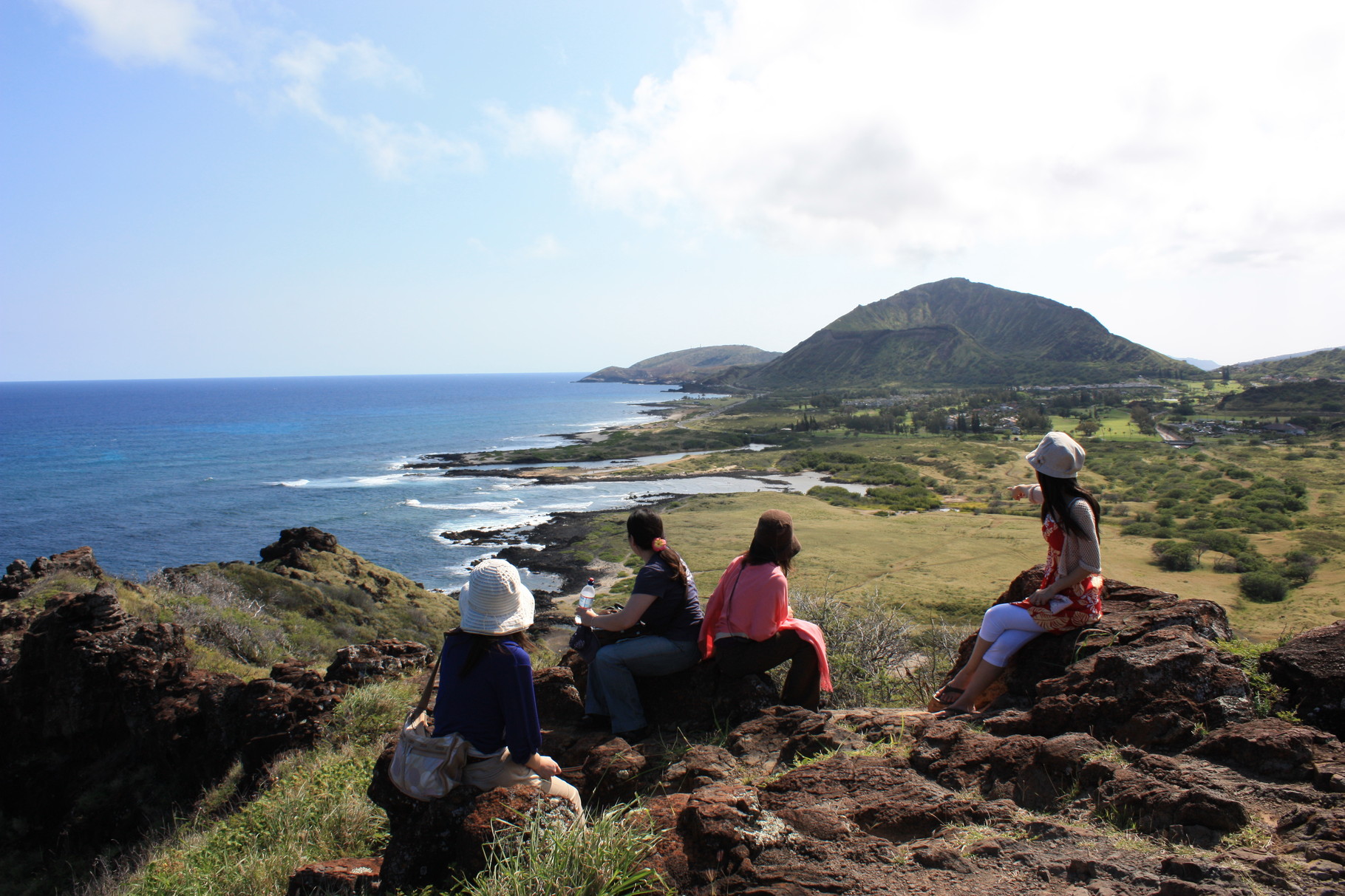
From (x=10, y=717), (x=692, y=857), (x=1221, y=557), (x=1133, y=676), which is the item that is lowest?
(x=1221, y=557)

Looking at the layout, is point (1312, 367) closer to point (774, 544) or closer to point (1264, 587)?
point (1264, 587)

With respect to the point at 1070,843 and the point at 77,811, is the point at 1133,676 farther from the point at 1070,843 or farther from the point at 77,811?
the point at 77,811

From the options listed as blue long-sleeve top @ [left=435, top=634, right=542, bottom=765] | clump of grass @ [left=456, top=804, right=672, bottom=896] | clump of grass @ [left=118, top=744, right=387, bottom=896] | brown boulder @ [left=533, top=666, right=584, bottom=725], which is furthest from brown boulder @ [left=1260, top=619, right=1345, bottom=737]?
clump of grass @ [left=118, top=744, right=387, bottom=896]

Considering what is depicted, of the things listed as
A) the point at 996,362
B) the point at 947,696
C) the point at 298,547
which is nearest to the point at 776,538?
the point at 947,696

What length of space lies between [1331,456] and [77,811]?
84878 mm

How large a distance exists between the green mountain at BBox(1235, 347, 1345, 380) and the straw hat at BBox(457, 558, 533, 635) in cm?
15957

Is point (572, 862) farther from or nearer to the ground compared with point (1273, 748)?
nearer to the ground

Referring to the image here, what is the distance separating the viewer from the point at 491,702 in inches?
144

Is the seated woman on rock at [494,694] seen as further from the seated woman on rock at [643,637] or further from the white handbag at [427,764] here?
the seated woman on rock at [643,637]

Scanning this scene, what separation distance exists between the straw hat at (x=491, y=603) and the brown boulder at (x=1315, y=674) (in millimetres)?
4260

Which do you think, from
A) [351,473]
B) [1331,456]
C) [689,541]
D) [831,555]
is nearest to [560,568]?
[689,541]

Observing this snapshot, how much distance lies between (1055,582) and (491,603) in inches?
147

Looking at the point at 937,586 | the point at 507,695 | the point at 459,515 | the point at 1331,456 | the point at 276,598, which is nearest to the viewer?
the point at 507,695

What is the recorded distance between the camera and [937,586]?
96.9 feet
